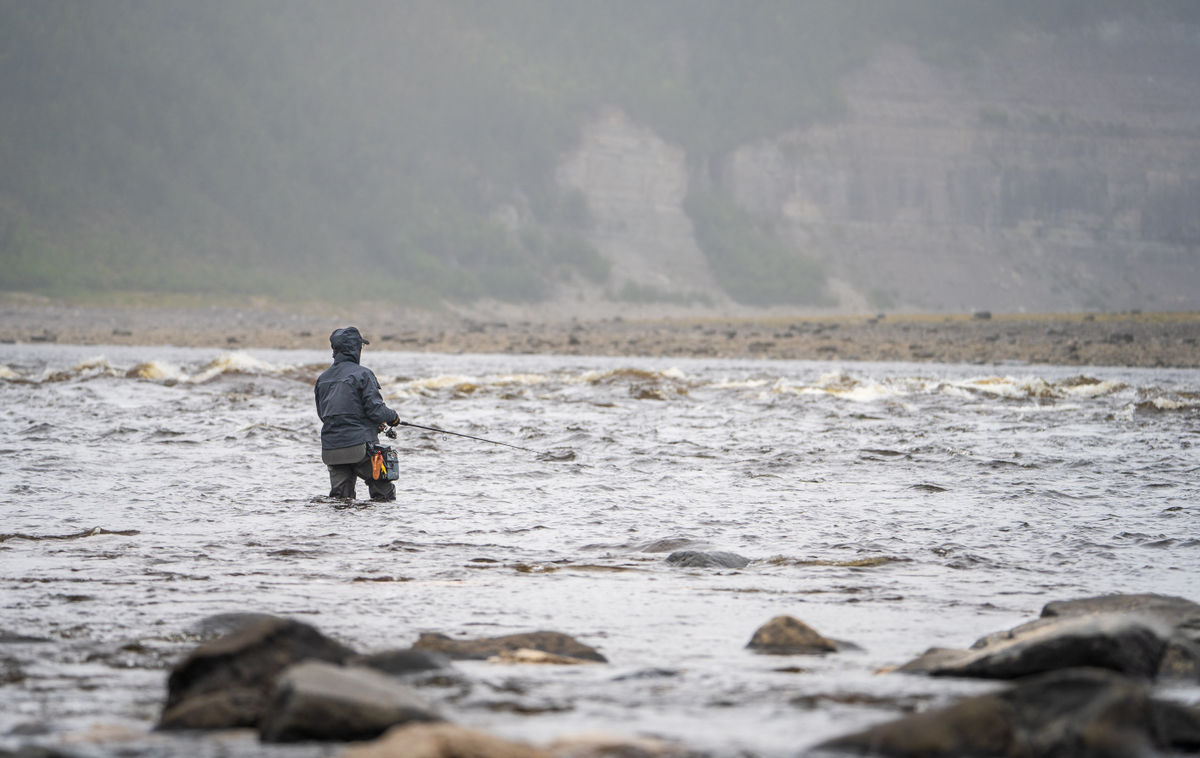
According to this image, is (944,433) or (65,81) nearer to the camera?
(944,433)

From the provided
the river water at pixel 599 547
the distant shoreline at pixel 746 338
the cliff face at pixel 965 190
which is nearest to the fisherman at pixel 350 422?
the river water at pixel 599 547

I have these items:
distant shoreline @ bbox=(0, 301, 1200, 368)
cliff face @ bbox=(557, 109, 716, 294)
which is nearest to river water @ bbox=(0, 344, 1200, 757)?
distant shoreline @ bbox=(0, 301, 1200, 368)

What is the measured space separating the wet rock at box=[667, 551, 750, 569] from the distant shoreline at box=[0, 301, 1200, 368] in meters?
33.6

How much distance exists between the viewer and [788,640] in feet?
19.9

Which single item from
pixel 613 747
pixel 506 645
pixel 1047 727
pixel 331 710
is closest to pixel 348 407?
pixel 506 645

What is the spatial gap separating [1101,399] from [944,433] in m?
8.17

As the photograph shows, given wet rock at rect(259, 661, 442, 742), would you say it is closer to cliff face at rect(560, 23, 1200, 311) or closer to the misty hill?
the misty hill

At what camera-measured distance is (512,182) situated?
436 ft

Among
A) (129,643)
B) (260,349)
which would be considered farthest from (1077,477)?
(260,349)

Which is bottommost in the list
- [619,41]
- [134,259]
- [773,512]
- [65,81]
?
[773,512]

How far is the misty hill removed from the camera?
11862 cm

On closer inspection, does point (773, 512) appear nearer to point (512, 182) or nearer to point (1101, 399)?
point (1101, 399)

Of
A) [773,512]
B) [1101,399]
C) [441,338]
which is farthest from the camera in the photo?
[441,338]

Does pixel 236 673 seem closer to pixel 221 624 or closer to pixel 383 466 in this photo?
pixel 221 624
